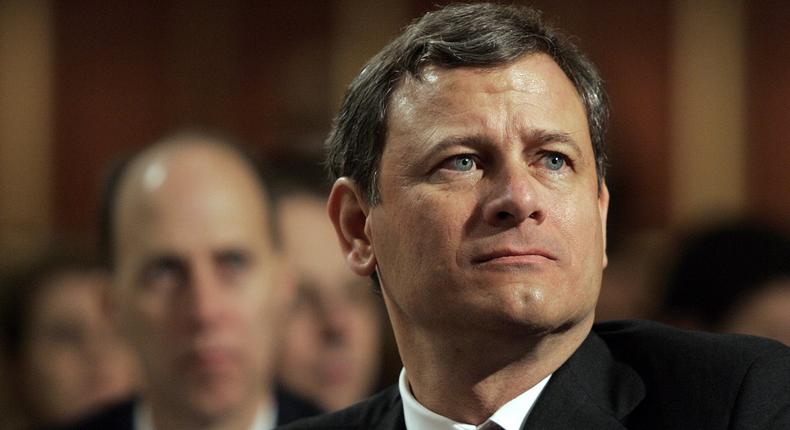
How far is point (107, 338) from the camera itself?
14.4 ft

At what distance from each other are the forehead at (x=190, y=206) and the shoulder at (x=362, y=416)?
3.74 ft

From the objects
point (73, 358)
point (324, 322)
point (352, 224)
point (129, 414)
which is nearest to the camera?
point (352, 224)

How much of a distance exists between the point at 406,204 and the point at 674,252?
2938mm

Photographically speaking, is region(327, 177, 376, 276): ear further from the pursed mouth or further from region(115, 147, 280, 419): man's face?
region(115, 147, 280, 419): man's face

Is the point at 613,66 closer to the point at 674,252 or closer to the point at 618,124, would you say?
the point at 618,124

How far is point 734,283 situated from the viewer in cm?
430

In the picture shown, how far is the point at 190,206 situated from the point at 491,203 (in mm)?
1722

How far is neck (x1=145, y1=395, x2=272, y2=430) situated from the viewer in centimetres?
357

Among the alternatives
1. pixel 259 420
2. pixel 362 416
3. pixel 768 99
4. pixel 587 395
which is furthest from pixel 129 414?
pixel 768 99

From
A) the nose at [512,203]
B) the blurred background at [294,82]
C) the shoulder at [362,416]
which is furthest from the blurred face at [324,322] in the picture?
A: the nose at [512,203]

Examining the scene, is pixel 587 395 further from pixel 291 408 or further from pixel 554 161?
pixel 291 408

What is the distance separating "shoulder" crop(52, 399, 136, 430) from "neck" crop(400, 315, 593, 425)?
1.65 metres

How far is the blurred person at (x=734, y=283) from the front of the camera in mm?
4188

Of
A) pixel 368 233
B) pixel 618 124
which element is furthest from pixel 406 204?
pixel 618 124
